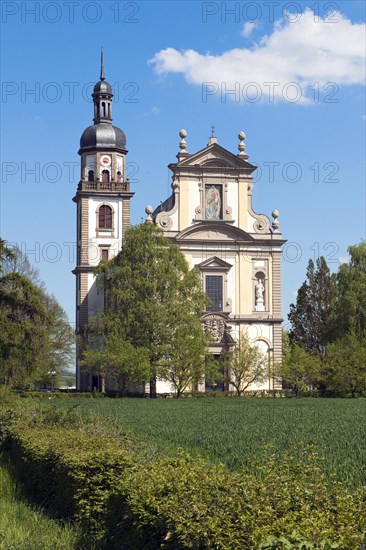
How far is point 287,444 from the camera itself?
23.0 m

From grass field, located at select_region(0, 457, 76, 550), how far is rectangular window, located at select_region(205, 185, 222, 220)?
195 feet

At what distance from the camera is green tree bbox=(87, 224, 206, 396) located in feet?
228

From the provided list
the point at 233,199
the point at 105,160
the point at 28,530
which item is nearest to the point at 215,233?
the point at 233,199

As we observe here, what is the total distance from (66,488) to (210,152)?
6241 centimetres

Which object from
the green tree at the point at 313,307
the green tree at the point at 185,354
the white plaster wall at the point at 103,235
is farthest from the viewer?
the green tree at the point at 313,307

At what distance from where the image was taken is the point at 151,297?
70.8m

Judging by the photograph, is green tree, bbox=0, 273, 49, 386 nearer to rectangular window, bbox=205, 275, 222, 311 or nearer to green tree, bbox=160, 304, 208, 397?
green tree, bbox=160, 304, 208, 397

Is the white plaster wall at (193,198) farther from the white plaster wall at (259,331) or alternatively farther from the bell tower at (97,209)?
the white plaster wall at (259,331)

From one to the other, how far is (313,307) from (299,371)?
22.9 m

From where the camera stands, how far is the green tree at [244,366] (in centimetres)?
7425

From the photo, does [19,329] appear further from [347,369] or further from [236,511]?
[347,369]

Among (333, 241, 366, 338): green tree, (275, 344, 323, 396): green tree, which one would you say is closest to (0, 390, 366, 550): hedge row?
(275, 344, 323, 396): green tree

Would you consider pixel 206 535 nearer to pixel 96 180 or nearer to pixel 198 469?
pixel 198 469

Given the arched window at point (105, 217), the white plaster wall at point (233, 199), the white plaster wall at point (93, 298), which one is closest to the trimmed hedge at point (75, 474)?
the white plaster wall at point (233, 199)
